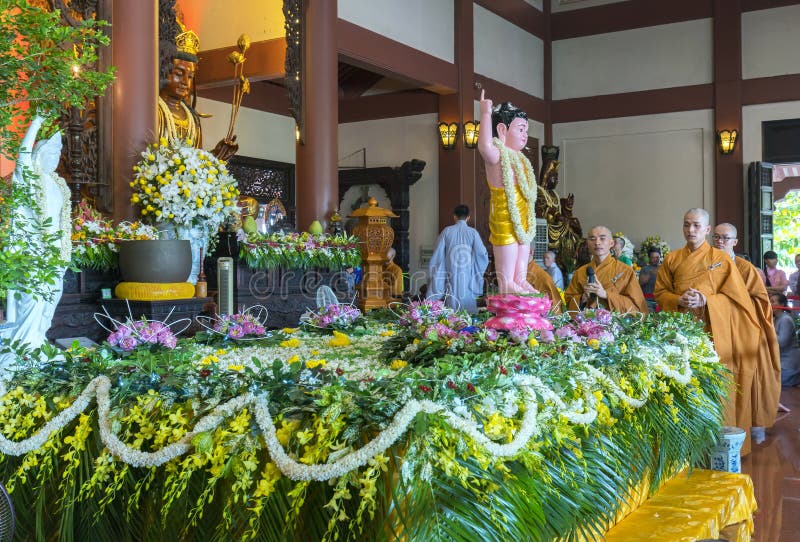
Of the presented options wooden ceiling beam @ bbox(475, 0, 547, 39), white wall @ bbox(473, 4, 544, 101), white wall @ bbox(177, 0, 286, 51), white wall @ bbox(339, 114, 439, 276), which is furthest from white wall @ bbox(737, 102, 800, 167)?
white wall @ bbox(177, 0, 286, 51)

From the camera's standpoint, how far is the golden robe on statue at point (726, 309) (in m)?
4.79

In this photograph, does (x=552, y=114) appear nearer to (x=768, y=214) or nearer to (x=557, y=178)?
(x=557, y=178)

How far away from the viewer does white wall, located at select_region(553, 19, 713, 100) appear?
1280 cm

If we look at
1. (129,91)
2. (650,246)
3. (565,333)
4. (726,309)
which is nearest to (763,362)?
(726,309)

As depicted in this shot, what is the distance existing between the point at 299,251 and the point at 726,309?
10.6 feet

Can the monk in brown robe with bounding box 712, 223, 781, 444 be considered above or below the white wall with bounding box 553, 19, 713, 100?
below

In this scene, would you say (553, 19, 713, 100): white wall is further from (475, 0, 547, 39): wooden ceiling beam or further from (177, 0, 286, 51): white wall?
(177, 0, 286, 51): white wall

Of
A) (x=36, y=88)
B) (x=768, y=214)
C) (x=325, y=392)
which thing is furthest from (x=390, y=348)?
(x=768, y=214)

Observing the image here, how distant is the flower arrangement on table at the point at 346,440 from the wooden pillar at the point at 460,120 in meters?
8.66

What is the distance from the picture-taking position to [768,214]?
12.0 metres

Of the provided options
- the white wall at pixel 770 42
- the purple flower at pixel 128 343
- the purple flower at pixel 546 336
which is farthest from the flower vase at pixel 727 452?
the white wall at pixel 770 42

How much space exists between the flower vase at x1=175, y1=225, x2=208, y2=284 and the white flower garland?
9.42 ft

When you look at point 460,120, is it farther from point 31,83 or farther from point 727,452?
point 31,83

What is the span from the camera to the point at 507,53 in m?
12.8
